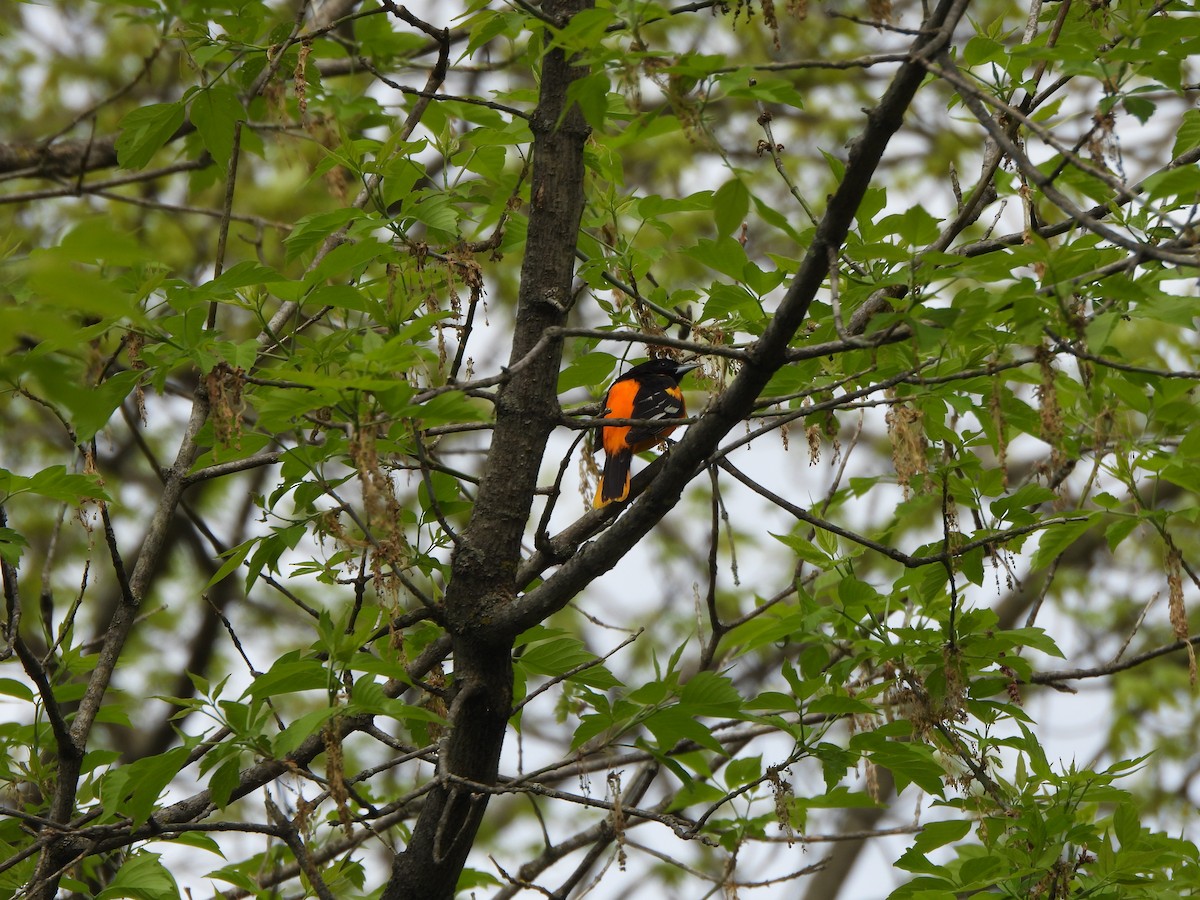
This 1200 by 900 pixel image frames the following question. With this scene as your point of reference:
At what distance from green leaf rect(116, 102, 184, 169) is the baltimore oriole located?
65.0 inches

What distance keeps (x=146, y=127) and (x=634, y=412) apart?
8.71 feet

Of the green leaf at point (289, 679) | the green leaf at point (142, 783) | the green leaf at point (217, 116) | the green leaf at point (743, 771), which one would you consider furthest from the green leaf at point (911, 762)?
the green leaf at point (217, 116)

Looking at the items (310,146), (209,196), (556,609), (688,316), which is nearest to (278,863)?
(556,609)

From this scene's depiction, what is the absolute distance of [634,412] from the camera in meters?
5.33

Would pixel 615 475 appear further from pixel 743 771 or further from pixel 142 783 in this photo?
pixel 142 783

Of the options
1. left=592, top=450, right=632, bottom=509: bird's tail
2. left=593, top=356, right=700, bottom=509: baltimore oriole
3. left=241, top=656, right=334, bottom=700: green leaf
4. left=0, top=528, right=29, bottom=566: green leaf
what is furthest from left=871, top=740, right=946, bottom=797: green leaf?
left=0, top=528, right=29, bottom=566: green leaf

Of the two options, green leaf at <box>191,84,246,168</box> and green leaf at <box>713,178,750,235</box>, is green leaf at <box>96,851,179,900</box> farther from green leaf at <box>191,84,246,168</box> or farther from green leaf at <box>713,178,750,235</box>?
green leaf at <box>713,178,750,235</box>

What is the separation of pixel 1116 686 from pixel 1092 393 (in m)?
7.60

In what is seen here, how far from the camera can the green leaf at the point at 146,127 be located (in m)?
3.16

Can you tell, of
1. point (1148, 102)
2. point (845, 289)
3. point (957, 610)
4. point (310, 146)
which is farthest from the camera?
point (310, 146)

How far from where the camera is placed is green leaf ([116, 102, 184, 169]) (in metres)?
3.16

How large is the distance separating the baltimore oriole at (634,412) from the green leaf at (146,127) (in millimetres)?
1650

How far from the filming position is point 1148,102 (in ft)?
7.33

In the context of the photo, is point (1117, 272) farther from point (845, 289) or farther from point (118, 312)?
point (118, 312)
